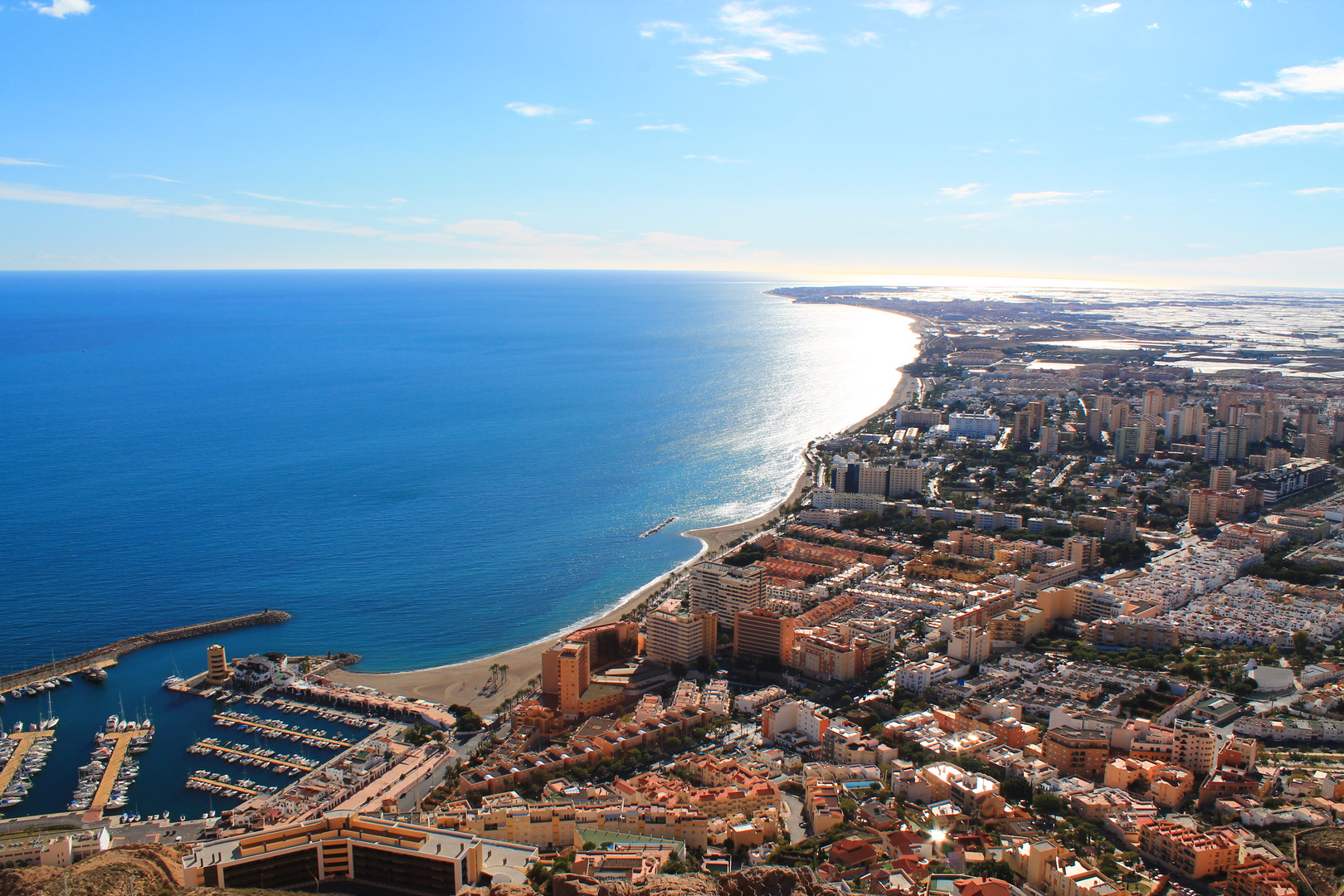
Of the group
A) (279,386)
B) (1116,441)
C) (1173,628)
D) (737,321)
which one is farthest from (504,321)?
(1173,628)

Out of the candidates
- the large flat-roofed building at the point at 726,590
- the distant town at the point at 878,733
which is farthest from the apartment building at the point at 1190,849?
the large flat-roofed building at the point at 726,590

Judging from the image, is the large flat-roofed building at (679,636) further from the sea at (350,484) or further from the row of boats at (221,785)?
the row of boats at (221,785)

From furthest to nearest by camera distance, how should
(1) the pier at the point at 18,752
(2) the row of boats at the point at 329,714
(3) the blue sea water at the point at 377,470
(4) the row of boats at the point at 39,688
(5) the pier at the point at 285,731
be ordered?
(3) the blue sea water at the point at 377,470
(4) the row of boats at the point at 39,688
(2) the row of boats at the point at 329,714
(5) the pier at the point at 285,731
(1) the pier at the point at 18,752

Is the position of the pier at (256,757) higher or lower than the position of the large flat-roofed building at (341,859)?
lower

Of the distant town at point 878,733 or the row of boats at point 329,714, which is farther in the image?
the row of boats at point 329,714

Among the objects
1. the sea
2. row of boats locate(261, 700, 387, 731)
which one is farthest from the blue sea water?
row of boats locate(261, 700, 387, 731)

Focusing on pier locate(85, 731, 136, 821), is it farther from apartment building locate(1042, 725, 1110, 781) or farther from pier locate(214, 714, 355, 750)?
apartment building locate(1042, 725, 1110, 781)

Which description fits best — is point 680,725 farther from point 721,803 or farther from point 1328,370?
point 1328,370

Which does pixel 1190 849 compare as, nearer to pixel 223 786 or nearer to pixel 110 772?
pixel 223 786
